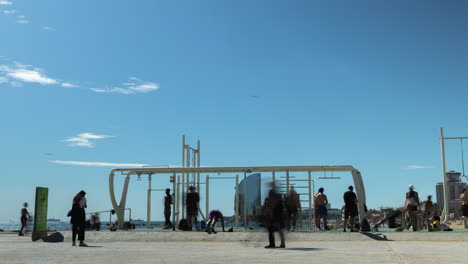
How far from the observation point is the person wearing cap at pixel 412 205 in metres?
19.0

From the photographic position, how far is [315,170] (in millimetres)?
20000

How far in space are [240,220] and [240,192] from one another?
3.88 ft

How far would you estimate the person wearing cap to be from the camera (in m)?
19.0

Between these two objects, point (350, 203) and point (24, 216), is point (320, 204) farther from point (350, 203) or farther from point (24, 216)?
point (24, 216)

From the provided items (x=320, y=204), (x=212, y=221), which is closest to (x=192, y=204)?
(x=212, y=221)

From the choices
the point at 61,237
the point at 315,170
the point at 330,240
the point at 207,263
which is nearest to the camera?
the point at 207,263

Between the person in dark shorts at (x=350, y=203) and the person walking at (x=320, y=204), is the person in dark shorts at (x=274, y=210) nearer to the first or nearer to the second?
the person in dark shorts at (x=350, y=203)

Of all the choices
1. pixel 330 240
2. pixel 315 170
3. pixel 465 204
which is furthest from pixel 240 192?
pixel 465 204

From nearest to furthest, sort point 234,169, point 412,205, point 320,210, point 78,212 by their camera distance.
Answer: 1. point 78,212
2. point 412,205
3. point 320,210
4. point 234,169

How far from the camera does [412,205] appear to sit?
62.5ft

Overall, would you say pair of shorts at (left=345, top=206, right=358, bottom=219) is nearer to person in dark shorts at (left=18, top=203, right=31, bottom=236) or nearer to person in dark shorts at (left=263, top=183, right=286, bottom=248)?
person in dark shorts at (left=263, top=183, right=286, bottom=248)

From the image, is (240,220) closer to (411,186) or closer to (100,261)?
(411,186)

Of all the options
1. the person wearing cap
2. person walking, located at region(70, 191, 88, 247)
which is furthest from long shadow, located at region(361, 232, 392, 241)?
person walking, located at region(70, 191, 88, 247)

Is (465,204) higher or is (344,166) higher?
(344,166)
